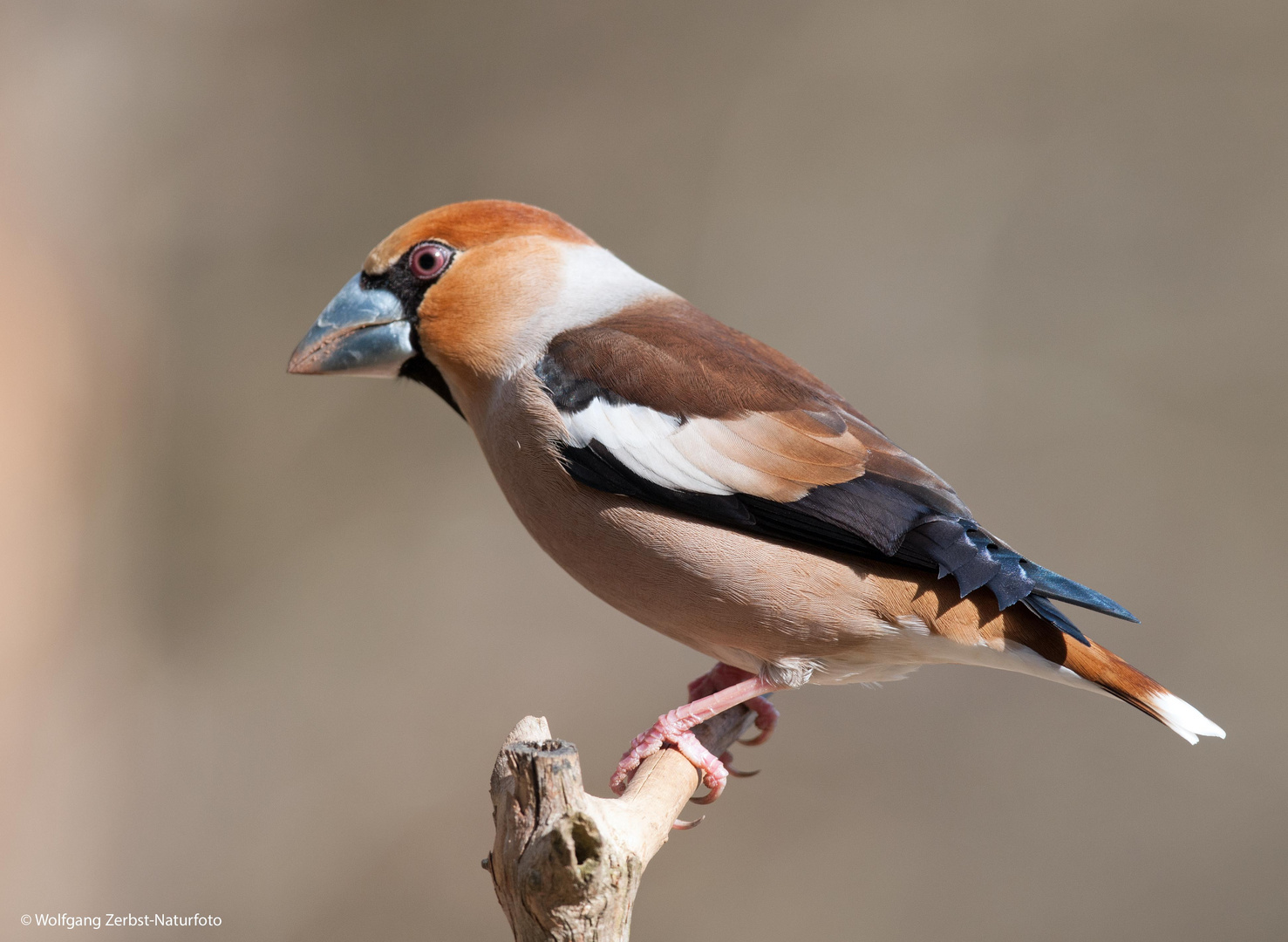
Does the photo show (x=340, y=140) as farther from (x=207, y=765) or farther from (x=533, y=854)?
(x=533, y=854)

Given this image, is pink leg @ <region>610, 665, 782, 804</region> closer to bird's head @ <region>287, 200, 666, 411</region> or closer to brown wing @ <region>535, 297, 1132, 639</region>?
brown wing @ <region>535, 297, 1132, 639</region>

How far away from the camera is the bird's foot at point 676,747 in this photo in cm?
185

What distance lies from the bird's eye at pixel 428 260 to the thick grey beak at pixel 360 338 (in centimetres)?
8

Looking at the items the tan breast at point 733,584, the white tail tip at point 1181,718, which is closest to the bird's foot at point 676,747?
the tan breast at point 733,584

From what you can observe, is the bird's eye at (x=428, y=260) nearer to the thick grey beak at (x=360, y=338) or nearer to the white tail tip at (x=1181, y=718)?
the thick grey beak at (x=360, y=338)

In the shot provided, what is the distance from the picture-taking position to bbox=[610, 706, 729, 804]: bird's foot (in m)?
1.85

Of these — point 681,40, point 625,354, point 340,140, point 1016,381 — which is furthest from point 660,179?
point 625,354

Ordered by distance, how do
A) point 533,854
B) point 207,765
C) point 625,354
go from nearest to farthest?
point 533,854 < point 625,354 < point 207,765

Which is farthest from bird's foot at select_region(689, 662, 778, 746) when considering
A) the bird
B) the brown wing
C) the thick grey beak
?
the thick grey beak

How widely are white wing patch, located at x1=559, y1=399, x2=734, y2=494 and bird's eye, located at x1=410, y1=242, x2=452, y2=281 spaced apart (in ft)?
1.55

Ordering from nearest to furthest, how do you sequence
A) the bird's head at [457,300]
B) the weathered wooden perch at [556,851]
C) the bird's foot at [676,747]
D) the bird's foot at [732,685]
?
the weathered wooden perch at [556,851], the bird's foot at [676,747], the bird's head at [457,300], the bird's foot at [732,685]

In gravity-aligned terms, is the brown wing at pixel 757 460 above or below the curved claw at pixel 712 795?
above

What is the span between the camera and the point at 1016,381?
427cm

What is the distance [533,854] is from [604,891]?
0.33ft
